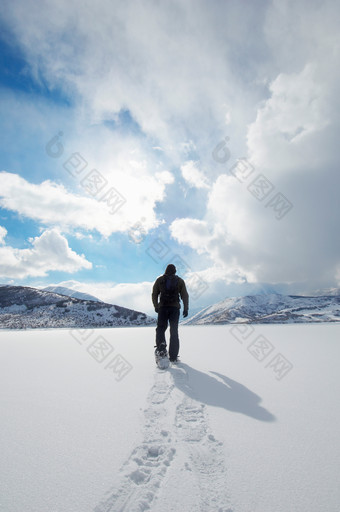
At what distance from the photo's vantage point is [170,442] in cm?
262

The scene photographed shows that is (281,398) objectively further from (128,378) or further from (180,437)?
(128,378)

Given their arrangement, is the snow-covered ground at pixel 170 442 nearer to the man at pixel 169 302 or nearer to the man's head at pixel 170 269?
the man at pixel 169 302

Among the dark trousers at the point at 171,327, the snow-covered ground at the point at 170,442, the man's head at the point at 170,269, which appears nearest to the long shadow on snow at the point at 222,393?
the snow-covered ground at the point at 170,442

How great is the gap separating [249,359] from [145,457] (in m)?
5.35

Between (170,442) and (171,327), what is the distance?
14.2 feet

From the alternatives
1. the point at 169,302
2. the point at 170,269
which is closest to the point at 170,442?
the point at 169,302

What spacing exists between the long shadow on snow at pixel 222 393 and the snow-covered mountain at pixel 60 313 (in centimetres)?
8997

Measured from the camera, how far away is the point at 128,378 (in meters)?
5.08

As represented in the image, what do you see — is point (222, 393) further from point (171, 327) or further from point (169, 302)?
point (169, 302)

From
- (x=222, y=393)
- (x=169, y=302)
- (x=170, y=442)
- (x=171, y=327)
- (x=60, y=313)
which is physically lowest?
(x=170, y=442)

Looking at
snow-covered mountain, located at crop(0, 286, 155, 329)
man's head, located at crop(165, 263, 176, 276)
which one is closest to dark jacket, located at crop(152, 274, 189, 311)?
man's head, located at crop(165, 263, 176, 276)

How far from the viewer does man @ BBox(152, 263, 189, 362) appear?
687 centimetres

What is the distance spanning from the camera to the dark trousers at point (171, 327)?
265 inches

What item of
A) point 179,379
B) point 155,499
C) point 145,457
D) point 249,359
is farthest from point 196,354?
point 155,499
